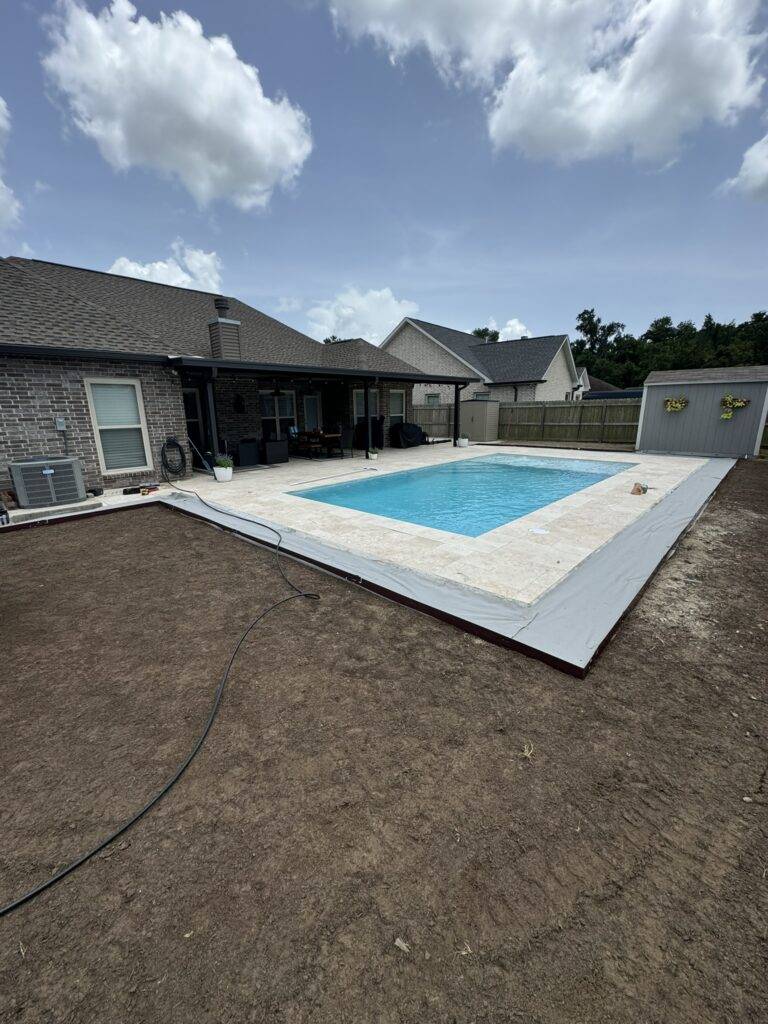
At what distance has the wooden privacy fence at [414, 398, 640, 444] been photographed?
16.5 meters

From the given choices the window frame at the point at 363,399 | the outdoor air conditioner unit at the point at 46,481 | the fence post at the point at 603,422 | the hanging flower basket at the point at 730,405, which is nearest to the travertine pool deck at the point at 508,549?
the outdoor air conditioner unit at the point at 46,481

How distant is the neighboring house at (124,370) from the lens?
7.96 metres

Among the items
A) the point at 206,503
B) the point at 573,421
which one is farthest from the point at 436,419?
the point at 206,503

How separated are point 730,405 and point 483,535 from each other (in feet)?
37.9

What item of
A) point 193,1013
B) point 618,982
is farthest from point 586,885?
point 193,1013

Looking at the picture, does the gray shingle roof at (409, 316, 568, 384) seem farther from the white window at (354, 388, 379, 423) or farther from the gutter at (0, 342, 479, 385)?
the gutter at (0, 342, 479, 385)

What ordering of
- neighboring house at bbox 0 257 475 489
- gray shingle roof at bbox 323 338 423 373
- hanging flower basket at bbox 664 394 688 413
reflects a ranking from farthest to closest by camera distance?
gray shingle roof at bbox 323 338 423 373 < hanging flower basket at bbox 664 394 688 413 < neighboring house at bbox 0 257 475 489

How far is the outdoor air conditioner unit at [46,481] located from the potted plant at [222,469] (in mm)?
2613

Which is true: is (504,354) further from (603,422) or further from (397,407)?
(397,407)

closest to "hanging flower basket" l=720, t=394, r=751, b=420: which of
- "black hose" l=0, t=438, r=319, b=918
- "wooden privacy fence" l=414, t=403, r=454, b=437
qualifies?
"wooden privacy fence" l=414, t=403, r=454, b=437

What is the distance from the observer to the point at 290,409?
14805 millimetres

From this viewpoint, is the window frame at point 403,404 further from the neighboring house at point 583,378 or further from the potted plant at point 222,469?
the neighboring house at point 583,378

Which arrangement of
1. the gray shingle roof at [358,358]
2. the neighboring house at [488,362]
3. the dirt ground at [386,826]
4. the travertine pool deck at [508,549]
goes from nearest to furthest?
the dirt ground at [386,826] → the travertine pool deck at [508,549] → the gray shingle roof at [358,358] → the neighboring house at [488,362]

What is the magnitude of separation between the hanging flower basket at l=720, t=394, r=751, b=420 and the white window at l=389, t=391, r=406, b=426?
404 inches
